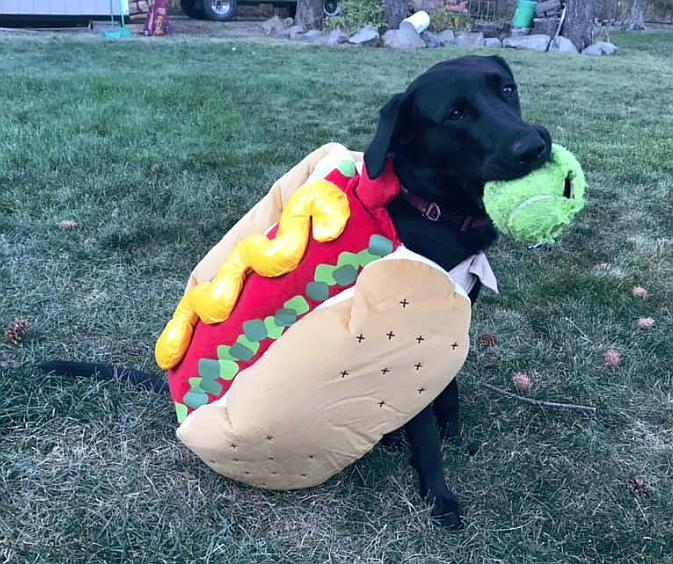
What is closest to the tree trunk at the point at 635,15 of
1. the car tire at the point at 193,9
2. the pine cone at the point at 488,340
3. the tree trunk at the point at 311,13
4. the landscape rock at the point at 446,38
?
the landscape rock at the point at 446,38

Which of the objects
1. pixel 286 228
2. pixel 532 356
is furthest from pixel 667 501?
pixel 286 228

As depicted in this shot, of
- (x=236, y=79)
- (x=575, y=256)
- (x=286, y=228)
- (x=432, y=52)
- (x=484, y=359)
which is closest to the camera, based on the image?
(x=286, y=228)

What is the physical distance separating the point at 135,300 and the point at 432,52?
9.08 m

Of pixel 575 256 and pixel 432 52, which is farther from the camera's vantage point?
pixel 432 52

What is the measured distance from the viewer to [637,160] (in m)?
5.23

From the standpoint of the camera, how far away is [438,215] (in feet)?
5.92

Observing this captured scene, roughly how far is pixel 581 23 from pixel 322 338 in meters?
12.4

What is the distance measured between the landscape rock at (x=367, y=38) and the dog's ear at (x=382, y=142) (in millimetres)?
10496

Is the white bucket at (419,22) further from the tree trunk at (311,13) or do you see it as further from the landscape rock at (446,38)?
the tree trunk at (311,13)

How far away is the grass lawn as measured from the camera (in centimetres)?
194

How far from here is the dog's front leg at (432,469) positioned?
1983 millimetres

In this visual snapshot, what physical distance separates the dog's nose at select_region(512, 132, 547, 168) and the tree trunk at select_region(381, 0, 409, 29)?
11.3 meters

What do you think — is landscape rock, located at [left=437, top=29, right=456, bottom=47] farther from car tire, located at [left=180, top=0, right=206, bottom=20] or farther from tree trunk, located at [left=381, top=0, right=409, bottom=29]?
car tire, located at [left=180, top=0, right=206, bottom=20]

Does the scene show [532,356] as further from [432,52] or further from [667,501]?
[432,52]
